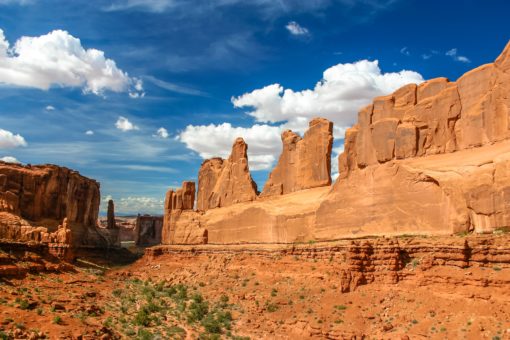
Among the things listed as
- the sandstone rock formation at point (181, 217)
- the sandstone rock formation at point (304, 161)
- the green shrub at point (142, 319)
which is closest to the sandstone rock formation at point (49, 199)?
the sandstone rock formation at point (181, 217)

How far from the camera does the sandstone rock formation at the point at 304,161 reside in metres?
36.6

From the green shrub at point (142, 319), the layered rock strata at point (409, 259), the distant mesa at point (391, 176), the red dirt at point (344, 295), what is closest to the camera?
the red dirt at point (344, 295)

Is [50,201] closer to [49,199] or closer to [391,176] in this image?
[49,199]

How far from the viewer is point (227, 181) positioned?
1913 inches

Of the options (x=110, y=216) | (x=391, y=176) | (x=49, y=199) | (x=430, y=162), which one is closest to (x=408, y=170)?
(x=430, y=162)

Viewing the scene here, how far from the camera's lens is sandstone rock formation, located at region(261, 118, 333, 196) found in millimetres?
36562

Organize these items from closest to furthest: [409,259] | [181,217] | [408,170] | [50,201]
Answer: [409,259] → [408,170] → [181,217] → [50,201]

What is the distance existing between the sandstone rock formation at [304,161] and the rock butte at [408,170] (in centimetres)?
8

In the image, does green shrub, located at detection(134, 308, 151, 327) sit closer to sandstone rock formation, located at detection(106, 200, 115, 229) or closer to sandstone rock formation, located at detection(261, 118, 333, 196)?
sandstone rock formation, located at detection(261, 118, 333, 196)

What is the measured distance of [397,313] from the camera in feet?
73.7

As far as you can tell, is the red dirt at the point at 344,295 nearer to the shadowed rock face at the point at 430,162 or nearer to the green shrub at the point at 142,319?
the green shrub at the point at 142,319

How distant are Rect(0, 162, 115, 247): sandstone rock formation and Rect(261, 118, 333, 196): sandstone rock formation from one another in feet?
99.3

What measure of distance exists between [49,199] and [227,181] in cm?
3772

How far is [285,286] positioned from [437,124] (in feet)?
42.7
